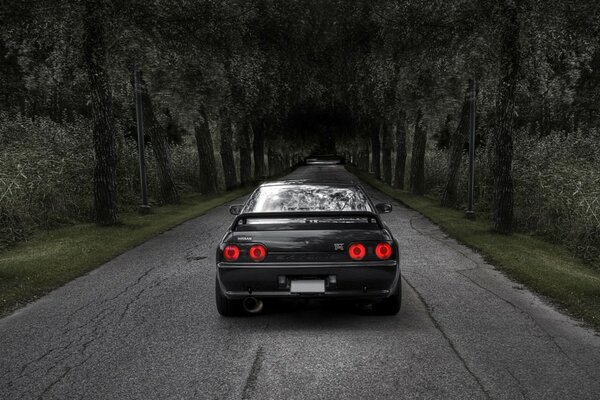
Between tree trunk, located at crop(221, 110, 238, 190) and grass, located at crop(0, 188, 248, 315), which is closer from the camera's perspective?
grass, located at crop(0, 188, 248, 315)

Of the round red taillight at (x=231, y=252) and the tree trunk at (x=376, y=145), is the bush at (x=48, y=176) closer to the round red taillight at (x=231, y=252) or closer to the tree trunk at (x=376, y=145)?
the round red taillight at (x=231, y=252)

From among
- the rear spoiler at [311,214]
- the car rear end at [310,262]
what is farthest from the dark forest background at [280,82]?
the car rear end at [310,262]

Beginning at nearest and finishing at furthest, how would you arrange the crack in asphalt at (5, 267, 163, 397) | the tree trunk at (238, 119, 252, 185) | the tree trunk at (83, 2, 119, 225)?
the crack in asphalt at (5, 267, 163, 397) → the tree trunk at (83, 2, 119, 225) → the tree trunk at (238, 119, 252, 185)

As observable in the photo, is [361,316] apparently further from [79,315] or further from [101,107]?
[101,107]

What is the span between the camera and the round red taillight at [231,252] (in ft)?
18.0

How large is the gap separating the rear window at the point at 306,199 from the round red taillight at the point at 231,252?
2.35ft

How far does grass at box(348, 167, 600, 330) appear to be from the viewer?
6636 mm

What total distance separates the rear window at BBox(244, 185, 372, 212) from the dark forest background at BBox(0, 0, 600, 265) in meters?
5.43

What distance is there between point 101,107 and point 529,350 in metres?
11.5

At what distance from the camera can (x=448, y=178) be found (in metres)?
18.2

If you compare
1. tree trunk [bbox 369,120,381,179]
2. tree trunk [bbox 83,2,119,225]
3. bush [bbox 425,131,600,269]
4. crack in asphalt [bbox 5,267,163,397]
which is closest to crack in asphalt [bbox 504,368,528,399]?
crack in asphalt [bbox 5,267,163,397]

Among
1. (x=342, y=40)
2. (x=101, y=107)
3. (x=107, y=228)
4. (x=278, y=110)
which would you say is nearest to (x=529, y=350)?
(x=107, y=228)

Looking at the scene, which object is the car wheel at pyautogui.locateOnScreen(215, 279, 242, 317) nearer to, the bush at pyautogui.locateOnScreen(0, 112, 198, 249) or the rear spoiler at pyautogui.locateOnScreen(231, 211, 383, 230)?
the rear spoiler at pyautogui.locateOnScreen(231, 211, 383, 230)

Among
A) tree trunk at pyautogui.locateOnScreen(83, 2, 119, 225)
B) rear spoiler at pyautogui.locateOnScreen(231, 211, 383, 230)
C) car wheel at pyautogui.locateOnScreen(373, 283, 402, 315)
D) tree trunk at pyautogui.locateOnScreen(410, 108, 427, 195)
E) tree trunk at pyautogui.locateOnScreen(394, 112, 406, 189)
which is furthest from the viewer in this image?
tree trunk at pyautogui.locateOnScreen(394, 112, 406, 189)
